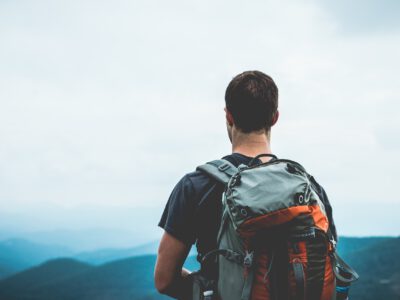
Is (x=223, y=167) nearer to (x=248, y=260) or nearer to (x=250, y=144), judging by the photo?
(x=250, y=144)

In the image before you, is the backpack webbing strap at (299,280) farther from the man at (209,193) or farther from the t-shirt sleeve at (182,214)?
the t-shirt sleeve at (182,214)

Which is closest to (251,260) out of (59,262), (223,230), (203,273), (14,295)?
(223,230)

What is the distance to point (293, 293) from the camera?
3088mm

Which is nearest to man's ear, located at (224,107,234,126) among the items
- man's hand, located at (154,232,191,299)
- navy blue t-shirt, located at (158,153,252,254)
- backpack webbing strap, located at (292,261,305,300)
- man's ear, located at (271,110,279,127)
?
man's ear, located at (271,110,279,127)

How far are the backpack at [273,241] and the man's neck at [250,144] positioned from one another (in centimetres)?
32

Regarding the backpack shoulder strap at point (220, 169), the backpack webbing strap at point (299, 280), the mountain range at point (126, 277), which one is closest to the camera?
the backpack webbing strap at point (299, 280)

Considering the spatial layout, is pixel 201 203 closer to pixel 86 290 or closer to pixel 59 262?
pixel 86 290

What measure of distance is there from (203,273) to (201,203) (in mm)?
545

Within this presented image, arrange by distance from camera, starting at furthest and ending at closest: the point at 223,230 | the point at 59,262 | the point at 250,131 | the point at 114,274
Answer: the point at 59,262, the point at 114,274, the point at 250,131, the point at 223,230

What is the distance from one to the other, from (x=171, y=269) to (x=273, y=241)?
84 cm

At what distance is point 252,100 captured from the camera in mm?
3500

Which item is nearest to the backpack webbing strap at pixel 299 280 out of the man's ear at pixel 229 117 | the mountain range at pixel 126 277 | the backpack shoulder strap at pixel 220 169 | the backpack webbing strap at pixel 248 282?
the backpack webbing strap at pixel 248 282

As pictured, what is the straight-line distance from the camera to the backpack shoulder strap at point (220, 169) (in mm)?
3383

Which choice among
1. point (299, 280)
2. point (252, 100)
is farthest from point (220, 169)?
point (299, 280)
